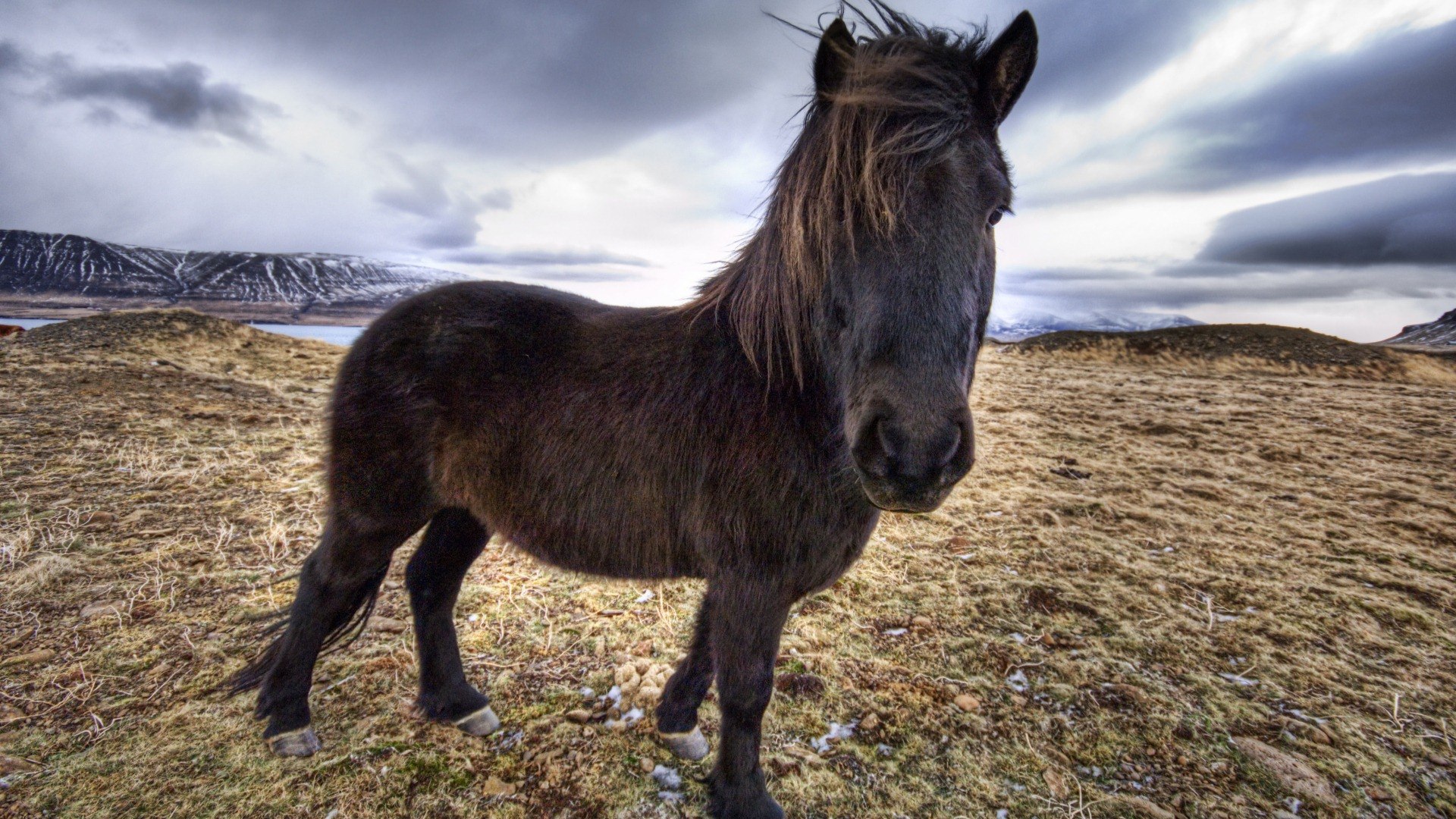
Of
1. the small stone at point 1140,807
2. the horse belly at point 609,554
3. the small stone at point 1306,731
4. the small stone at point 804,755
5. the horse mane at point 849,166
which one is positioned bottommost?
the small stone at point 804,755

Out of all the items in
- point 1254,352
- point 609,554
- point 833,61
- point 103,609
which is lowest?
point 103,609

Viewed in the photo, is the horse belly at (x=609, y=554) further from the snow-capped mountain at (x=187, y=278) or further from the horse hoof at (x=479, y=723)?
the snow-capped mountain at (x=187, y=278)

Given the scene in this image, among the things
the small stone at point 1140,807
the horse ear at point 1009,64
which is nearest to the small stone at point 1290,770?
A: the small stone at point 1140,807

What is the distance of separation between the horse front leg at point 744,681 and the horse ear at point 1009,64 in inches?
73.0

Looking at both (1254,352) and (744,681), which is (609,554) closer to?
(744,681)

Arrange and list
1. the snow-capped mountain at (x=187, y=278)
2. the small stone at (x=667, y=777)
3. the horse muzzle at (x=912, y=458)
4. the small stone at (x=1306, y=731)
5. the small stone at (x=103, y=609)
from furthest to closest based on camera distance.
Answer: the snow-capped mountain at (x=187, y=278), the small stone at (x=103, y=609), the small stone at (x=1306, y=731), the small stone at (x=667, y=777), the horse muzzle at (x=912, y=458)

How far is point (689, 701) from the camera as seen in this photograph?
8.04ft

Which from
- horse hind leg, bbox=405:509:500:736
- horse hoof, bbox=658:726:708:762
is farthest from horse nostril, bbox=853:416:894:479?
Answer: horse hind leg, bbox=405:509:500:736

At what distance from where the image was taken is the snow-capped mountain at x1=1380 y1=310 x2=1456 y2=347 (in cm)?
3875

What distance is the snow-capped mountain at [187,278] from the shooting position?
70562 millimetres

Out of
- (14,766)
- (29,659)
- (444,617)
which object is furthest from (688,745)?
(29,659)

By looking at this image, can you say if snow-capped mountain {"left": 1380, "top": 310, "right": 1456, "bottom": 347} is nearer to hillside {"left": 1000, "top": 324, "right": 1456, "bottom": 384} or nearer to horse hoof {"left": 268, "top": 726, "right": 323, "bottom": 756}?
hillside {"left": 1000, "top": 324, "right": 1456, "bottom": 384}

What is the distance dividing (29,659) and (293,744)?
5.27 ft

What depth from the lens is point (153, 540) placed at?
372 cm
